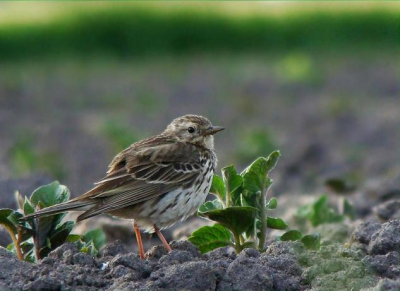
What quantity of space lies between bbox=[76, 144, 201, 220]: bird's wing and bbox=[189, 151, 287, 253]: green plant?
2.00 feet

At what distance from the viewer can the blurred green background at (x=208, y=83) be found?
45.9ft

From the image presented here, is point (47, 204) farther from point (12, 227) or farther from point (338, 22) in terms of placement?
point (338, 22)

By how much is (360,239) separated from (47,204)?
7.70ft

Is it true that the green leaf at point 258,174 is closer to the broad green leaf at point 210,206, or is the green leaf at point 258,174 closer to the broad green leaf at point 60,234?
the broad green leaf at point 210,206

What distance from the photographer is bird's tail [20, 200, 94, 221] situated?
6992 mm

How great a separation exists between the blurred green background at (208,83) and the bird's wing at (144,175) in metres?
2.60

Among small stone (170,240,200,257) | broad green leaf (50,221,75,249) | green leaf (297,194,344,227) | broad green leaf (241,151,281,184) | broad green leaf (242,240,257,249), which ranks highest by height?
broad green leaf (241,151,281,184)

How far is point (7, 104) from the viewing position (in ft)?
59.3

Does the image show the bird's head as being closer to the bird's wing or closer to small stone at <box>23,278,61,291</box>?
the bird's wing

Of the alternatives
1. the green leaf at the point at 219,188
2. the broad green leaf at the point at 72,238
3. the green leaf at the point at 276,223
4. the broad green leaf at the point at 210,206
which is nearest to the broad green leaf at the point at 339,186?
the green leaf at the point at 219,188

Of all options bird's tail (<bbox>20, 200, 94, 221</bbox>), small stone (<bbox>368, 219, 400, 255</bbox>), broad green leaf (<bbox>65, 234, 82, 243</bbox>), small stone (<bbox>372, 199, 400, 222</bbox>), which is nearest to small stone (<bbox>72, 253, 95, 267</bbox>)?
bird's tail (<bbox>20, 200, 94, 221</bbox>)

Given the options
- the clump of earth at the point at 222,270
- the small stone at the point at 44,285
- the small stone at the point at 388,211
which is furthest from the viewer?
the small stone at the point at 388,211

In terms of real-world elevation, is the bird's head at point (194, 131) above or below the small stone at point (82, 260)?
above

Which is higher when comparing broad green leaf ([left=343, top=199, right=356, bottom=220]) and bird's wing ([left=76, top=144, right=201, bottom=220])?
bird's wing ([left=76, top=144, right=201, bottom=220])
